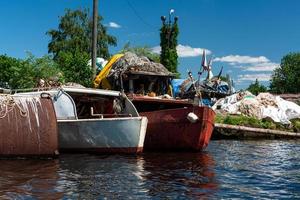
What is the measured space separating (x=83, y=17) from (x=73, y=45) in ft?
12.5

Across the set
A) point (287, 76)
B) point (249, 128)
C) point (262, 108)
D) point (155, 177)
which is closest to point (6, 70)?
point (249, 128)

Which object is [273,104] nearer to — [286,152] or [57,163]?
[286,152]

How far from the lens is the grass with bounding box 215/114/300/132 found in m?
24.4

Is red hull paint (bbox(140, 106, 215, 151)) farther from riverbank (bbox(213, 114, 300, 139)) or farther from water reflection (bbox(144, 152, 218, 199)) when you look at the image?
riverbank (bbox(213, 114, 300, 139))

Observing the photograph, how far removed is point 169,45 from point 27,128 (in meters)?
23.5

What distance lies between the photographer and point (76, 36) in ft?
186

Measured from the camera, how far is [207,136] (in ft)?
54.7

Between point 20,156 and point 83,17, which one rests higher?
point 83,17

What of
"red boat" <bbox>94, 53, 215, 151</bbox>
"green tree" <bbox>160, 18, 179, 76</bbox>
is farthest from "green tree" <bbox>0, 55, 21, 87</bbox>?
Result: "green tree" <bbox>160, 18, 179, 76</bbox>

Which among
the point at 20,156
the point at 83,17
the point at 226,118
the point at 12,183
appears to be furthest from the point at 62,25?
the point at 12,183

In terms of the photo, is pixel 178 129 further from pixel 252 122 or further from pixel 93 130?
pixel 252 122

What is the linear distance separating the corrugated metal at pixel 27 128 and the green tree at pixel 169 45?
22.3 metres

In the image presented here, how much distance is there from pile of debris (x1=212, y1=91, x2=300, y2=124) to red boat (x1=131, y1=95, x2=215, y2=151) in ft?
35.2

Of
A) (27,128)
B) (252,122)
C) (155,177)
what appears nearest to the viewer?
(155,177)
